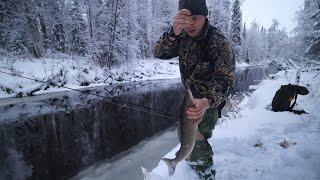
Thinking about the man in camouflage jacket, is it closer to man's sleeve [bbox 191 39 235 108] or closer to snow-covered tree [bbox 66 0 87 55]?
man's sleeve [bbox 191 39 235 108]

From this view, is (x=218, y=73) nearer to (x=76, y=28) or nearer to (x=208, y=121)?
(x=208, y=121)

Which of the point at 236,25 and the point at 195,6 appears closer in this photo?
the point at 195,6

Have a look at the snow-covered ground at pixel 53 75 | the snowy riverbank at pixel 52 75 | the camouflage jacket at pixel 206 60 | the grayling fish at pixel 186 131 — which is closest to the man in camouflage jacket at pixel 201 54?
the camouflage jacket at pixel 206 60

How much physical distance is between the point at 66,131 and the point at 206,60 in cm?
726

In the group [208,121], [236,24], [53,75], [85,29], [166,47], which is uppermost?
[236,24]

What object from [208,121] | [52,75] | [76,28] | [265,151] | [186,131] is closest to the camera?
[186,131]

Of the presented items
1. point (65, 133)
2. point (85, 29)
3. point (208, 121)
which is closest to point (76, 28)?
point (85, 29)

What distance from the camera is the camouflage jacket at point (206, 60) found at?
273 cm

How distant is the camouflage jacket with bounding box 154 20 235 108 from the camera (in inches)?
107

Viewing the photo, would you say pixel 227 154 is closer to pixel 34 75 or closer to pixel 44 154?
pixel 44 154

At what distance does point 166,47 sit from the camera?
3.12 meters

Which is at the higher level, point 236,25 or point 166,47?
point 236,25

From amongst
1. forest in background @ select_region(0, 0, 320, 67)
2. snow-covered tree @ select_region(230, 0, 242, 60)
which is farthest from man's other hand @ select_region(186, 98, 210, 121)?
snow-covered tree @ select_region(230, 0, 242, 60)

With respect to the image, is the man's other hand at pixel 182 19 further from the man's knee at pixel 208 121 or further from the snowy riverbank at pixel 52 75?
the snowy riverbank at pixel 52 75
